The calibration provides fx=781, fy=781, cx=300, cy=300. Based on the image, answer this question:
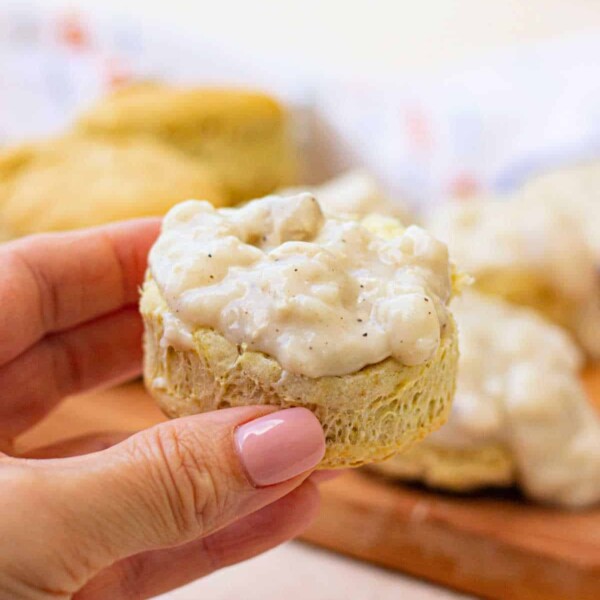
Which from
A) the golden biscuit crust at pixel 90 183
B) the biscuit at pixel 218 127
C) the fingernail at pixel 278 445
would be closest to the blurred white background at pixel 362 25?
the biscuit at pixel 218 127

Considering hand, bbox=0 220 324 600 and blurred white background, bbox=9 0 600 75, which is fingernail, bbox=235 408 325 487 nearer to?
hand, bbox=0 220 324 600

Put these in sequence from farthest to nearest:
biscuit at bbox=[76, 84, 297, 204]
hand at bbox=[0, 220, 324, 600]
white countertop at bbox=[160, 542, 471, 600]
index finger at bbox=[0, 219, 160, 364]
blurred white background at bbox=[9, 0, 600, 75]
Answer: blurred white background at bbox=[9, 0, 600, 75] < biscuit at bbox=[76, 84, 297, 204] < white countertop at bbox=[160, 542, 471, 600] < index finger at bbox=[0, 219, 160, 364] < hand at bbox=[0, 220, 324, 600]

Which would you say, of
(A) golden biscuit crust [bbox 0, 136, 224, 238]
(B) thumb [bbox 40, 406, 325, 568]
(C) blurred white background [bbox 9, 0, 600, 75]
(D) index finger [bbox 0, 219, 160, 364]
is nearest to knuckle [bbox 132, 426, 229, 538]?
(B) thumb [bbox 40, 406, 325, 568]

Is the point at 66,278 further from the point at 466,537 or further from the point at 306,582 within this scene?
the point at 466,537

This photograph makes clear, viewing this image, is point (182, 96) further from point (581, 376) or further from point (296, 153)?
point (581, 376)

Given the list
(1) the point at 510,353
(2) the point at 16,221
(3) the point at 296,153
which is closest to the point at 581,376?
(1) the point at 510,353

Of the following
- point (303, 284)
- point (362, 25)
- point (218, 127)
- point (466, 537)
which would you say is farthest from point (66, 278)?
point (362, 25)
